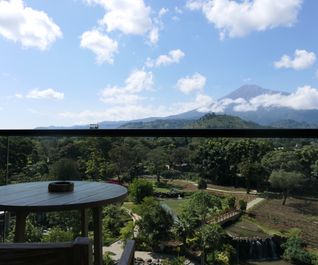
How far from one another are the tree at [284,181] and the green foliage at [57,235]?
1.68 metres

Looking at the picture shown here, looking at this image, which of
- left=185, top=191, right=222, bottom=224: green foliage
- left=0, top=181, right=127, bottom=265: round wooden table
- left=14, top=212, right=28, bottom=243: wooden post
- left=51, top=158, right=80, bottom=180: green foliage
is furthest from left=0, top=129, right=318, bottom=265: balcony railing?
left=185, top=191, right=222, bottom=224: green foliage

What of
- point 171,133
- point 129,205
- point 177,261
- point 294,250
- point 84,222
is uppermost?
point 171,133

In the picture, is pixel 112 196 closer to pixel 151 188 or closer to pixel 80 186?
pixel 80 186

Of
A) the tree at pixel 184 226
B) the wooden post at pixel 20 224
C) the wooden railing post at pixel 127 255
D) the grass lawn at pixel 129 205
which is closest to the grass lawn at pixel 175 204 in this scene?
the tree at pixel 184 226

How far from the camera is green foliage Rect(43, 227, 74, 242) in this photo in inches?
117

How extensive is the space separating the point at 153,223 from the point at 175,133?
4.19 ft

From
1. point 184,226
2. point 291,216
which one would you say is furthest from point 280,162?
point 184,226

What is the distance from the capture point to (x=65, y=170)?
3104 millimetres

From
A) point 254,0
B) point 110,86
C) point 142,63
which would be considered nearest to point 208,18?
point 254,0

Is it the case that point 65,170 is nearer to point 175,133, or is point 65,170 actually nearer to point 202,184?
point 202,184

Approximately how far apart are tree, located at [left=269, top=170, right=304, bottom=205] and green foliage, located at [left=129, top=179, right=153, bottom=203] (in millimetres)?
Answer: 1039

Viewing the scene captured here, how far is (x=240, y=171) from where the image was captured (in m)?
2.91

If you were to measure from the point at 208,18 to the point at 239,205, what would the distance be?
34918 mm

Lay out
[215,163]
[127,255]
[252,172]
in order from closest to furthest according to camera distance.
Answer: [127,255] < [215,163] < [252,172]
